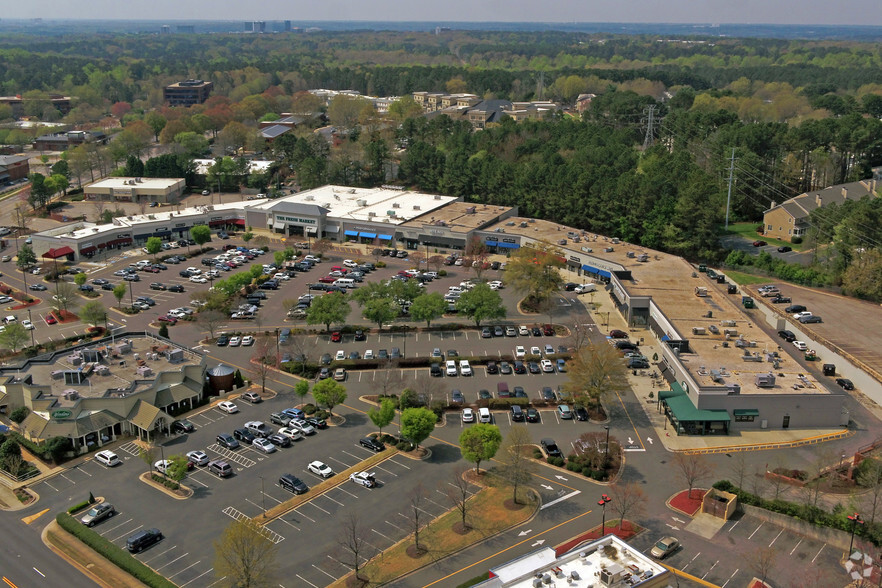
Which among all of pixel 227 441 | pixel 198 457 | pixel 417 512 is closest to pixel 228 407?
pixel 227 441

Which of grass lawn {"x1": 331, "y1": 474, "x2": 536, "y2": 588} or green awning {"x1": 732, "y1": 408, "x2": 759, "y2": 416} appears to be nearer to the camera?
grass lawn {"x1": 331, "y1": 474, "x2": 536, "y2": 588}

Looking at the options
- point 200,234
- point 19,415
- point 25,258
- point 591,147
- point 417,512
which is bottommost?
point 417,512

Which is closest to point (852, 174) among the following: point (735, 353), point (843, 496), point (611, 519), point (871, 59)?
point (735, 353)

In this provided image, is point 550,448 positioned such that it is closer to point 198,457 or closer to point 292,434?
point 292,434

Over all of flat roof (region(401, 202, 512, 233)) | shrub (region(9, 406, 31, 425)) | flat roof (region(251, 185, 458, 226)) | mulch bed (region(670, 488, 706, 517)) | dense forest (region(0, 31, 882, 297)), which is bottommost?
mulch bed (region(670, 488, 706, 517))

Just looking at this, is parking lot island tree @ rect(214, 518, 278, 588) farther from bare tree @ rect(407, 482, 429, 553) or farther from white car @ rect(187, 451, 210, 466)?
white car @ rect(187, 451, 210, 466)

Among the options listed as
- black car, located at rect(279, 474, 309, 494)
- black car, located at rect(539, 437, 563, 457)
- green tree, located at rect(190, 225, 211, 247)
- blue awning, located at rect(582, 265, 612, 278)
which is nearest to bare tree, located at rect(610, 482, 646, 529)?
black car, located at rect(539, 437, 563, 457)

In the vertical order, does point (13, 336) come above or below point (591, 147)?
below

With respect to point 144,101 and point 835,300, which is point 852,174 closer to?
point 835,300
